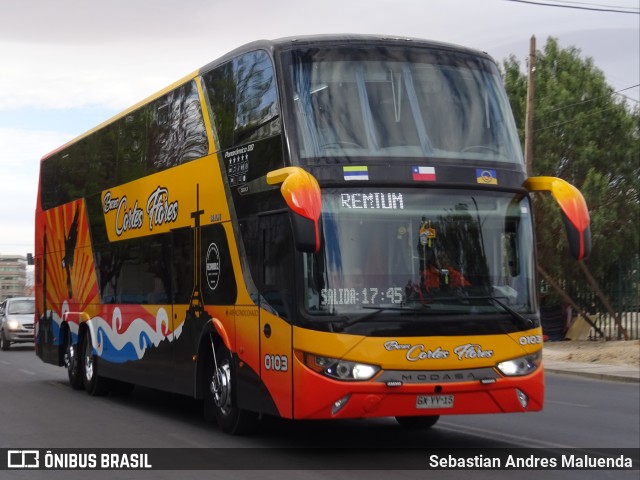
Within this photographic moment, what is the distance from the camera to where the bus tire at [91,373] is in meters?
18.1

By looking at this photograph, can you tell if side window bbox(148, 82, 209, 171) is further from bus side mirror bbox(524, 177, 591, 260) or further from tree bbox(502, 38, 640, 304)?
tree bbox(502, 38, 640, 304)

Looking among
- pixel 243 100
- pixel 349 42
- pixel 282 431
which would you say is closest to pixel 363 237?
pixel 349 42

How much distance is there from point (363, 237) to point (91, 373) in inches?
355

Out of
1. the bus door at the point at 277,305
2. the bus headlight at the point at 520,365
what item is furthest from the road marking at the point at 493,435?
the bus door at the point at 277,305

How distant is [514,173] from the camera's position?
11.3 m

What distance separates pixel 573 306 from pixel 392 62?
912 inches

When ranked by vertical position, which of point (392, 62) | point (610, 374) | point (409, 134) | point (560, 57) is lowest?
point (610, 374)

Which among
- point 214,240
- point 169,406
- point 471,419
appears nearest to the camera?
point 214,240

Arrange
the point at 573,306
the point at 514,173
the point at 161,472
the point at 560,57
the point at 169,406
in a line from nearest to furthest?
the point at 161,472 < the point at 514,173 < the point at 169,406 < the point at 573,306 < the point at 560,57

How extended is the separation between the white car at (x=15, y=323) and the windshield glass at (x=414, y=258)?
2678 centimetres

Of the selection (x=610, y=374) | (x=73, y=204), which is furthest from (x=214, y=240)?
(x=610, y=374)

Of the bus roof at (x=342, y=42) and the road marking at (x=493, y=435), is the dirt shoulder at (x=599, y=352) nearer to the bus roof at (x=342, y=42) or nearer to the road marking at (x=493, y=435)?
the road marking at (x=493, y=435)

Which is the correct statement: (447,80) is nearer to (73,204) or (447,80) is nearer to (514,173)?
(514,173)

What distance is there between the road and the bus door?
2.58 feet
